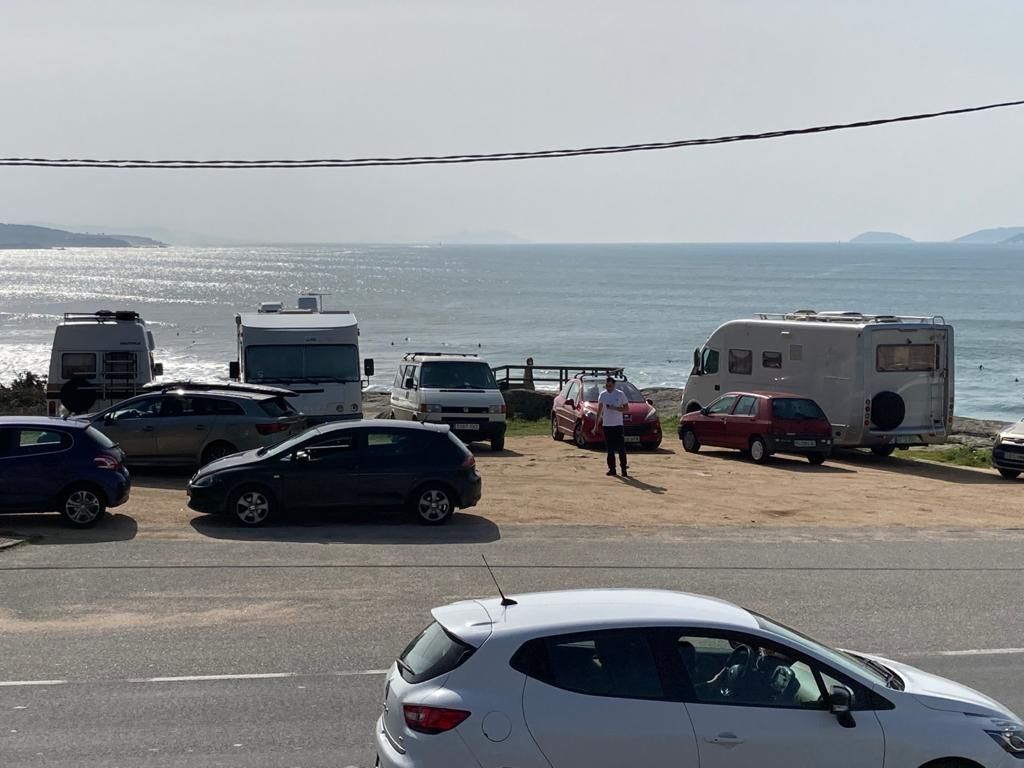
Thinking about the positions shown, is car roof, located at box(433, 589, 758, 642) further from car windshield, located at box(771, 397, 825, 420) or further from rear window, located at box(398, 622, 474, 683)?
car windshield, located at box(771, 397, 825, 420)

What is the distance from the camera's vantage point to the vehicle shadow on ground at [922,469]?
25266 mm

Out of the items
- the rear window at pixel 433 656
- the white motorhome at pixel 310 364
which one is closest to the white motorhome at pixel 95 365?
the white motorhome at pixel 310 364

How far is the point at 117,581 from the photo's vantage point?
43.3ft

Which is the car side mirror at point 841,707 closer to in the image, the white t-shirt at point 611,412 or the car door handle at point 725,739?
the car door handle at point 725,739

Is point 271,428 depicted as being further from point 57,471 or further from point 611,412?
point 611,412

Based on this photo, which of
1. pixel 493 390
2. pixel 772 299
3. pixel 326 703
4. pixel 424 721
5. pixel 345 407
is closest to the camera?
pixel 424 721

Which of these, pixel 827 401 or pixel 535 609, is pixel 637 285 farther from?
pixel 535 609

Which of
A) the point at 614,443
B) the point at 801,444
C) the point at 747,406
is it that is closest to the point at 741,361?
the point at 747,406

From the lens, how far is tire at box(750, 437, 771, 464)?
26.4m

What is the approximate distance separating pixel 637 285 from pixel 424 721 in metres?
179

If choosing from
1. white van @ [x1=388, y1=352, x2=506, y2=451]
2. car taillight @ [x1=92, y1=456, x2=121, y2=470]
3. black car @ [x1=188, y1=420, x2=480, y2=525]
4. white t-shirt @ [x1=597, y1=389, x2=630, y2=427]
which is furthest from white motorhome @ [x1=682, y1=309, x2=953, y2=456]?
car taillight @ [x1=92, y1=456, x2=121, y2=470]

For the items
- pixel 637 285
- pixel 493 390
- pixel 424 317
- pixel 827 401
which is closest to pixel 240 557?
pixel 493 390

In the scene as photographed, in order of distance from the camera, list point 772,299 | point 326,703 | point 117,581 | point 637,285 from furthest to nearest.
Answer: point 637,285 < point 772,299 < point 117,581 < point 326,703

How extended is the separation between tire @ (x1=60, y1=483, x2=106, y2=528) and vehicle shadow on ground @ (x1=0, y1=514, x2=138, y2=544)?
0.13m
